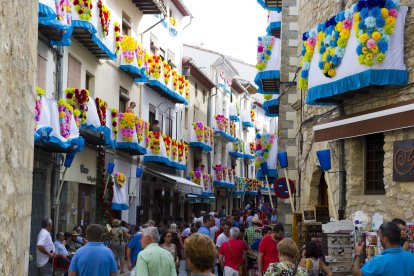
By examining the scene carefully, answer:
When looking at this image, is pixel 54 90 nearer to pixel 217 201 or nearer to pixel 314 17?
pixel 314 17

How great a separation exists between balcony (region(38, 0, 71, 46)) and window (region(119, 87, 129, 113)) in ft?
29.1

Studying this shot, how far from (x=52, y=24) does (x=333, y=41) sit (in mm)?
6288

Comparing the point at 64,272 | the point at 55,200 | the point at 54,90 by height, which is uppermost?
the point at 54,90

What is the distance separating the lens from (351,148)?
47.2 feet

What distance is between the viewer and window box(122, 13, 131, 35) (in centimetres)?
2723

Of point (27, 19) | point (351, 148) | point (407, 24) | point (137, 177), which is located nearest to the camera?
point (27, 19)

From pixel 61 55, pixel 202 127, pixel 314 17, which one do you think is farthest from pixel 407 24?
pixel 202 127

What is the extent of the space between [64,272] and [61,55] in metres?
7.10

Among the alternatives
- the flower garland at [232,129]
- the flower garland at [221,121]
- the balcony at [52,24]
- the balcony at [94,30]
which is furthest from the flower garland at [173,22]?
the balcony at [52,24]

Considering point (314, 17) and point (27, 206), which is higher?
point (314, 17)

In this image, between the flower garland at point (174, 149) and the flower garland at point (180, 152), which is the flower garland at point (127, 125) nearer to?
the flower garland at point (174, 149)

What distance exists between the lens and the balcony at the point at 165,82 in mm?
29656

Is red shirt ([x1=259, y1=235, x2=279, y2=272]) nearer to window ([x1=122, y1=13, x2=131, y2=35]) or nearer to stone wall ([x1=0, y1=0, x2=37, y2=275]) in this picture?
stone wall ([x1=0, y1=0, x2=37, y2=275])

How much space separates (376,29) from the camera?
12.5 m
